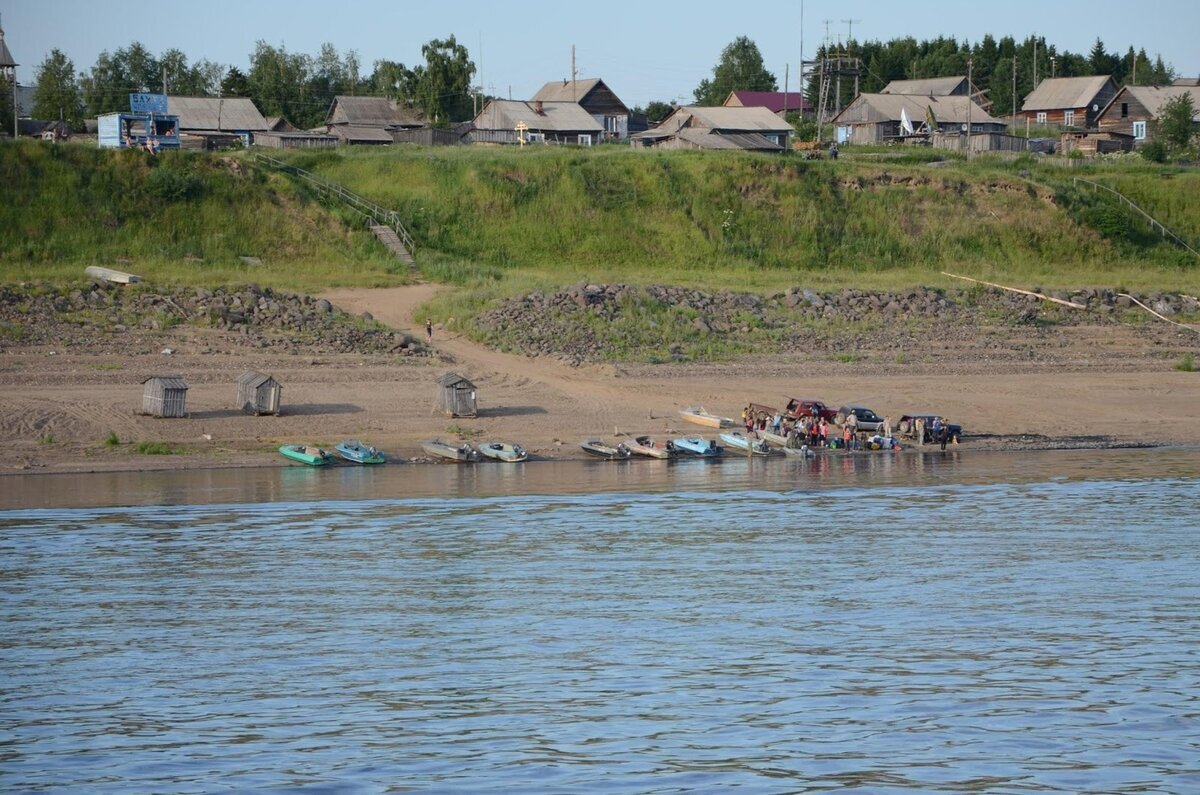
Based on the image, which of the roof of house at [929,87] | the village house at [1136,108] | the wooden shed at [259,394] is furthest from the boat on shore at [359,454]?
the roof of house at [929,87]

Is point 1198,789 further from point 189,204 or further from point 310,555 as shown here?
point 189,204

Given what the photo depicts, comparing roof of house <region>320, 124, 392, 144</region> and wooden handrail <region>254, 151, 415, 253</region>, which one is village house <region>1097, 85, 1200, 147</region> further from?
wooden handrail <region>254, 151, 415, 253</region>

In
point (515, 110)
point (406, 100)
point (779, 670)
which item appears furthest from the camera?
point (406, 100)

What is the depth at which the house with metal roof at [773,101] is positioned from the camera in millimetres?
115938

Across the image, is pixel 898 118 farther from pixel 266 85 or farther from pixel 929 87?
pixel 266 85

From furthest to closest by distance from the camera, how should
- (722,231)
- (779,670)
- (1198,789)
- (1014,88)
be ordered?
1. (1014,88)
2. (722,231)
3. (779,670)
4. (1198,789)

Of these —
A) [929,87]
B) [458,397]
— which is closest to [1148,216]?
[929,87]

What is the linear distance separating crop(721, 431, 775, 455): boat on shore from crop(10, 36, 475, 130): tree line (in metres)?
60.6

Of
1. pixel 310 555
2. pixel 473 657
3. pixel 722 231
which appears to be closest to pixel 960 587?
pixel 473 657

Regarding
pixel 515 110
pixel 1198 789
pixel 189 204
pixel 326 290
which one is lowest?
pixel 1198 789

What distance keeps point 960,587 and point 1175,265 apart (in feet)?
157

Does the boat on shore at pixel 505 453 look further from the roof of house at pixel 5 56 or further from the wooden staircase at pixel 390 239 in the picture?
the roof of house at pixel 5 56

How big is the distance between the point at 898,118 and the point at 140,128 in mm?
A: 52885

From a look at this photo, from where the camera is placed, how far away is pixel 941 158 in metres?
79.4
